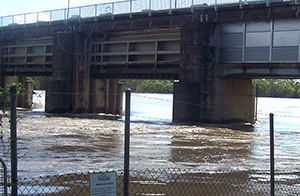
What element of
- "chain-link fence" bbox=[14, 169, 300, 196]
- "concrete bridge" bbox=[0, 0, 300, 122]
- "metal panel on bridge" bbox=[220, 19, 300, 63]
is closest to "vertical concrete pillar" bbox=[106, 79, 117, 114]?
"concrete bridge" bbox=[0, 0, 300, 122]

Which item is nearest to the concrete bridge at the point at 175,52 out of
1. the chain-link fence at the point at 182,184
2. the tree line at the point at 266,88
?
the chain-link fence at the point at 182,184

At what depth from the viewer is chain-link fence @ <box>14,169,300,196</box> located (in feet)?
24.8

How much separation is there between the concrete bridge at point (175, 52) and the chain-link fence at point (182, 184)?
48.4 ft

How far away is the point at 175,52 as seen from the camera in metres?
27.1

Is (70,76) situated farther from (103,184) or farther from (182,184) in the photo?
(103,184)

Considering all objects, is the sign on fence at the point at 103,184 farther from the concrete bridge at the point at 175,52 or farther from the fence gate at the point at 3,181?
the concrete bridge at the point at 175,52

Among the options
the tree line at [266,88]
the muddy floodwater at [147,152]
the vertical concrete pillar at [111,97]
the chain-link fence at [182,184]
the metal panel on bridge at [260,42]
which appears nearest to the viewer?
the chain-link fence at [182,184]

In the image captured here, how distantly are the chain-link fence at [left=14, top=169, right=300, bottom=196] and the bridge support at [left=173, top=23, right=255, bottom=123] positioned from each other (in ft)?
47.8

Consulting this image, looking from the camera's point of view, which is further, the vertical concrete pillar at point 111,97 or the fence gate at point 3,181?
the vertical concrete pillar at point 111,97

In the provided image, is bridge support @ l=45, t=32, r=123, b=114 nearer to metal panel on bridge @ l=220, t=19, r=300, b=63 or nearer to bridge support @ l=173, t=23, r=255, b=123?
bridge support @ l=173, t=23, r=255, b=123

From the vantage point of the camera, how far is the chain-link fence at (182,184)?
7574 mm

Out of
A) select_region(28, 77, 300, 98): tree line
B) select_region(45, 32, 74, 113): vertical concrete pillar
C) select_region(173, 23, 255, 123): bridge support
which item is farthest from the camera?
select_region(28, 77, 300, 98): tree line

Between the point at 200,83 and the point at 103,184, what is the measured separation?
65.4 ft

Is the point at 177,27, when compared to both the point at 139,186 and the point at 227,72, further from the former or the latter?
the point at 139,186
